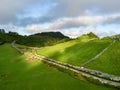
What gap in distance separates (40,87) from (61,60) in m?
33.0

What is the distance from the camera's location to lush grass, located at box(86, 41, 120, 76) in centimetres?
5859

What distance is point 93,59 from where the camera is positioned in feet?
232

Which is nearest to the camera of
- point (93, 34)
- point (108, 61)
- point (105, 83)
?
point (105, 83)

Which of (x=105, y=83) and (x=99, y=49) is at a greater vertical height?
(x=99, y=49)

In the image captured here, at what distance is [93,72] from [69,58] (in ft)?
75.5

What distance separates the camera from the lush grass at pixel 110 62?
58594 millimetres

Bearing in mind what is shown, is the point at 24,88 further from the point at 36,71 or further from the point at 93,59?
the point at 93,59

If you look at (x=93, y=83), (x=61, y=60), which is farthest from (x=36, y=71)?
(x=93, y=83)

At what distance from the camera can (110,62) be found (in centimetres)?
6334

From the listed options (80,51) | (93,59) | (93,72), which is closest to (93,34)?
(80,51)

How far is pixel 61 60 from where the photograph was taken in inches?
3329

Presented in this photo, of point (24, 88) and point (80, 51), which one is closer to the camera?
point (24, 88)

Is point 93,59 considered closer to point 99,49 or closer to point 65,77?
point 99,49

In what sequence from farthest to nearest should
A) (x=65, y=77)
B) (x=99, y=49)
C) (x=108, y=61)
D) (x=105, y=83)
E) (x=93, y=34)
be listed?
(x=93, y=34)
(x=99, y=49)
(x=108, y=61)
(x=65, y=77)
(x=105, y=83)
